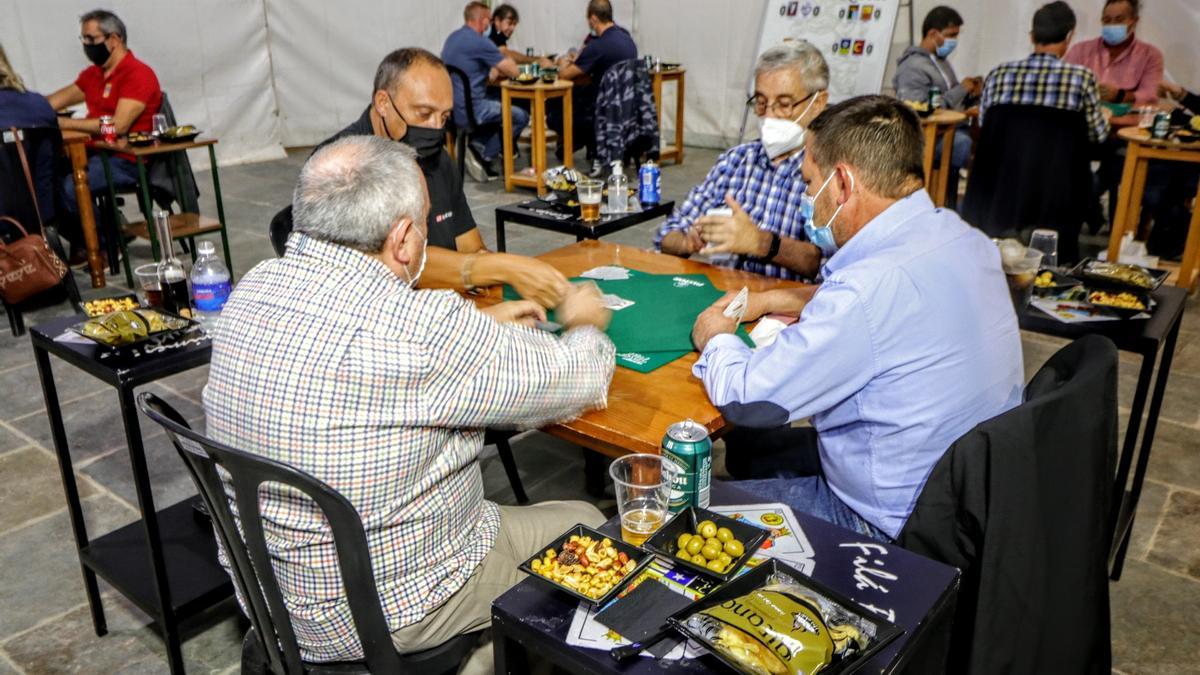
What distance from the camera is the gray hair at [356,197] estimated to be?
1.42 m

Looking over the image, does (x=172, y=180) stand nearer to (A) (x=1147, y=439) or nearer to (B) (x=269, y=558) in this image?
(B) (x=269, y=558)

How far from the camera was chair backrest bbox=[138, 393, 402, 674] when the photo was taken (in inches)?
48.7

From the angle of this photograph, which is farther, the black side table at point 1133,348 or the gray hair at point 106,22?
the gray hair at point 106,22

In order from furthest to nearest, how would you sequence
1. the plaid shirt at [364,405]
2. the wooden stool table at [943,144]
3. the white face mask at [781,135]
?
the wooden stool table at [943,144]
the white face mask at [781,135]
the plaid shirt at [364,405]

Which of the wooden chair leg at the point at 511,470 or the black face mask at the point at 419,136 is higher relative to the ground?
the black face mask at the point at 419,136

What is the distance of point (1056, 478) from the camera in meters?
1.44

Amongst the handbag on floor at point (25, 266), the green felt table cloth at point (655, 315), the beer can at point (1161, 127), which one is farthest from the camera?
the beer can at point (1161, 127)

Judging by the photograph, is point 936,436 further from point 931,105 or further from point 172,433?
point 931,105

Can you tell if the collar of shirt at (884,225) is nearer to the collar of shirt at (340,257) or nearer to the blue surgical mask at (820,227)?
the blue surgical mask at (820,227)

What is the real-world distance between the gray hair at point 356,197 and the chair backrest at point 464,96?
586 centimetres

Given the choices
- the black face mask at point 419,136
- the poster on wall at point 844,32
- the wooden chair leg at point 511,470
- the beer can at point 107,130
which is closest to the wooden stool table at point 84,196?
the beer can at point 107,130

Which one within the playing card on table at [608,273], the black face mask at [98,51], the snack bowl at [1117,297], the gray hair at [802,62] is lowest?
the snack bowl at [1117,297]

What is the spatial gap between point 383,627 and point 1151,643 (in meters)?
1.93

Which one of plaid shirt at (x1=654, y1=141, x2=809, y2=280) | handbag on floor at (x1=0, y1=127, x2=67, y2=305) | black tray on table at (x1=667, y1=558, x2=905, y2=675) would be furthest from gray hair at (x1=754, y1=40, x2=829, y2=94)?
handbag on floor at (x1=0, y1=127, x2=67, y2=305)
